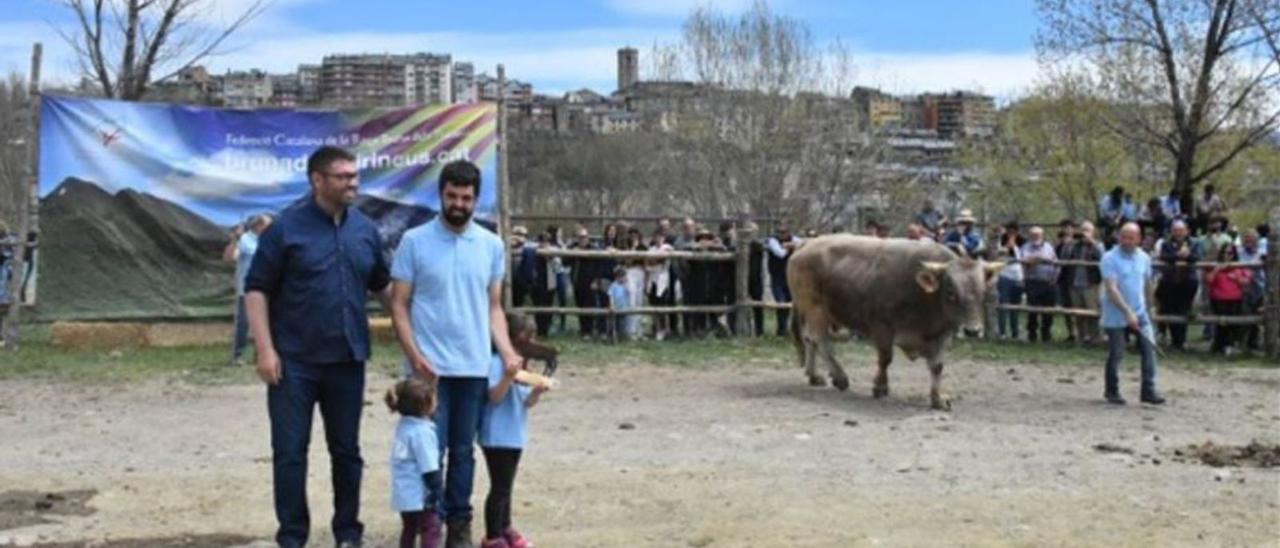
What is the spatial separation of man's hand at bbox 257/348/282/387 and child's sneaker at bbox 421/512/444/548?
2.87ft

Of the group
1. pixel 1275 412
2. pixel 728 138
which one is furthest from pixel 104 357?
pixel 728 138

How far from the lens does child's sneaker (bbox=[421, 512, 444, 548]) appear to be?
6266mm

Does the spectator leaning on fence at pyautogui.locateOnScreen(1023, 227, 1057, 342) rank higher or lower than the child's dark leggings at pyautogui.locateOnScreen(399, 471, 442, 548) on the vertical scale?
higher

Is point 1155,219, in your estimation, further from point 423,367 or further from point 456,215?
point 423,367

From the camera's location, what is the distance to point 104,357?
50.4ft

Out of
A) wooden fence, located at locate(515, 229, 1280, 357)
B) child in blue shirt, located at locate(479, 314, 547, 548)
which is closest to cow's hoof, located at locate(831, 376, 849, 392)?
wooden fence, located at locate(515, 229, 1280, 357)

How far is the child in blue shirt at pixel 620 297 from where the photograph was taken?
17.8 metres

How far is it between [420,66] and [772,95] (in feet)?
45.9

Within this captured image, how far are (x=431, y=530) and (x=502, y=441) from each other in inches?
19.5

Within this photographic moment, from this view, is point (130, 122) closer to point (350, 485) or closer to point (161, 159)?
point (161, 159)

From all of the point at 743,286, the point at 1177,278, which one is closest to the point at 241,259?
the point at 743,286

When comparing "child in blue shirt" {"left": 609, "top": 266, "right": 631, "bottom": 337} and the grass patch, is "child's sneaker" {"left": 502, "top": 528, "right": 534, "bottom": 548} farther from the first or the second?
"child in blue shirt" {"left": 609, "top": 266, "right": 631, "bottom": 337}

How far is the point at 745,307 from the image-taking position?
1820 centimetres

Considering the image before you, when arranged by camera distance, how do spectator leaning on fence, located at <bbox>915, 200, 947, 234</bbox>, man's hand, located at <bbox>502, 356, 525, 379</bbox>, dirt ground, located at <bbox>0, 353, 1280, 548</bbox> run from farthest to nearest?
spectator leaning on fence, located at <bbox>915, 200, 947, 234</bbox> → dirt ground, located at <bbox>0, 353, 1280, 548</bbox> → man's hand, located at <bbox>502, 356, 525, 379</bbox>
